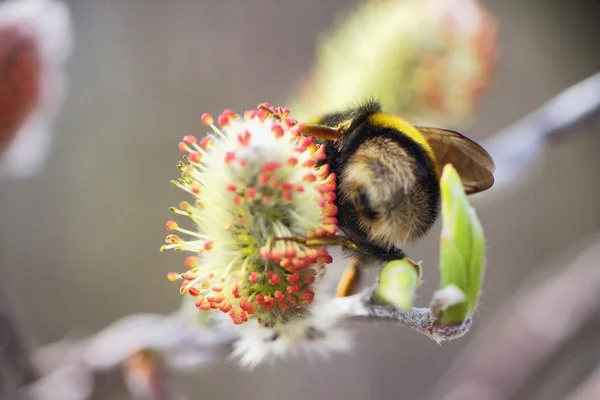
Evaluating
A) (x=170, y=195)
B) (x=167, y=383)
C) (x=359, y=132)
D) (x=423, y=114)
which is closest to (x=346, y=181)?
(x=359, y=132)

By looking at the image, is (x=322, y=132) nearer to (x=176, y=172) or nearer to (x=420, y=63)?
(x=420, y=63)

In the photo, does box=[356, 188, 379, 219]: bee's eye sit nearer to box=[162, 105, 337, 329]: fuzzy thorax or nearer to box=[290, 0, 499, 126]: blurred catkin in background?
box=[162, 105, 337, 329]: fuzzy thorax

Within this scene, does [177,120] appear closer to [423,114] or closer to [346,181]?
[423,114]

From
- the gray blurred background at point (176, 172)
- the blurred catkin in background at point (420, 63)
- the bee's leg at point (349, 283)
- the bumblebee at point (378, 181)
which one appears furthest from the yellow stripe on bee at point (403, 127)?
the gray blurred background at point (176, 172)

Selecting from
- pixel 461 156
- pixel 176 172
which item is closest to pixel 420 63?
pixel 461 156

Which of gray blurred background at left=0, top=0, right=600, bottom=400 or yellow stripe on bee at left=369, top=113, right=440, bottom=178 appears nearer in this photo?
yellow stripe on bee at left=369, top=113, right=440, bottom=178

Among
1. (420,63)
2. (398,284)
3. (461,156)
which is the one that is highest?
(420,63)

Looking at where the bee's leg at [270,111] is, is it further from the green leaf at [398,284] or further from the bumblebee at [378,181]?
the green leaf at [398,284]

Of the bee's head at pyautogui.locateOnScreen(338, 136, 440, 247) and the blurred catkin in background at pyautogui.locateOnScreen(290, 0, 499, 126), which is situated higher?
the blurred catkin in background at pyautogui.locateOnScreen(290, 0, 499, 126)

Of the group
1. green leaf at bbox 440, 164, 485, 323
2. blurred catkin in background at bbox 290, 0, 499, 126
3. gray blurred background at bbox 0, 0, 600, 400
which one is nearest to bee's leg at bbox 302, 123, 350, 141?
Answer: green leaf at bbox 440, 164, 485, 323

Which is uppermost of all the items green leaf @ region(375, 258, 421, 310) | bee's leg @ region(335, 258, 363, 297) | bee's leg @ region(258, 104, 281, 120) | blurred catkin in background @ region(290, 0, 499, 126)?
blurred catkin in background @ region(290, 0, 499, 126)
